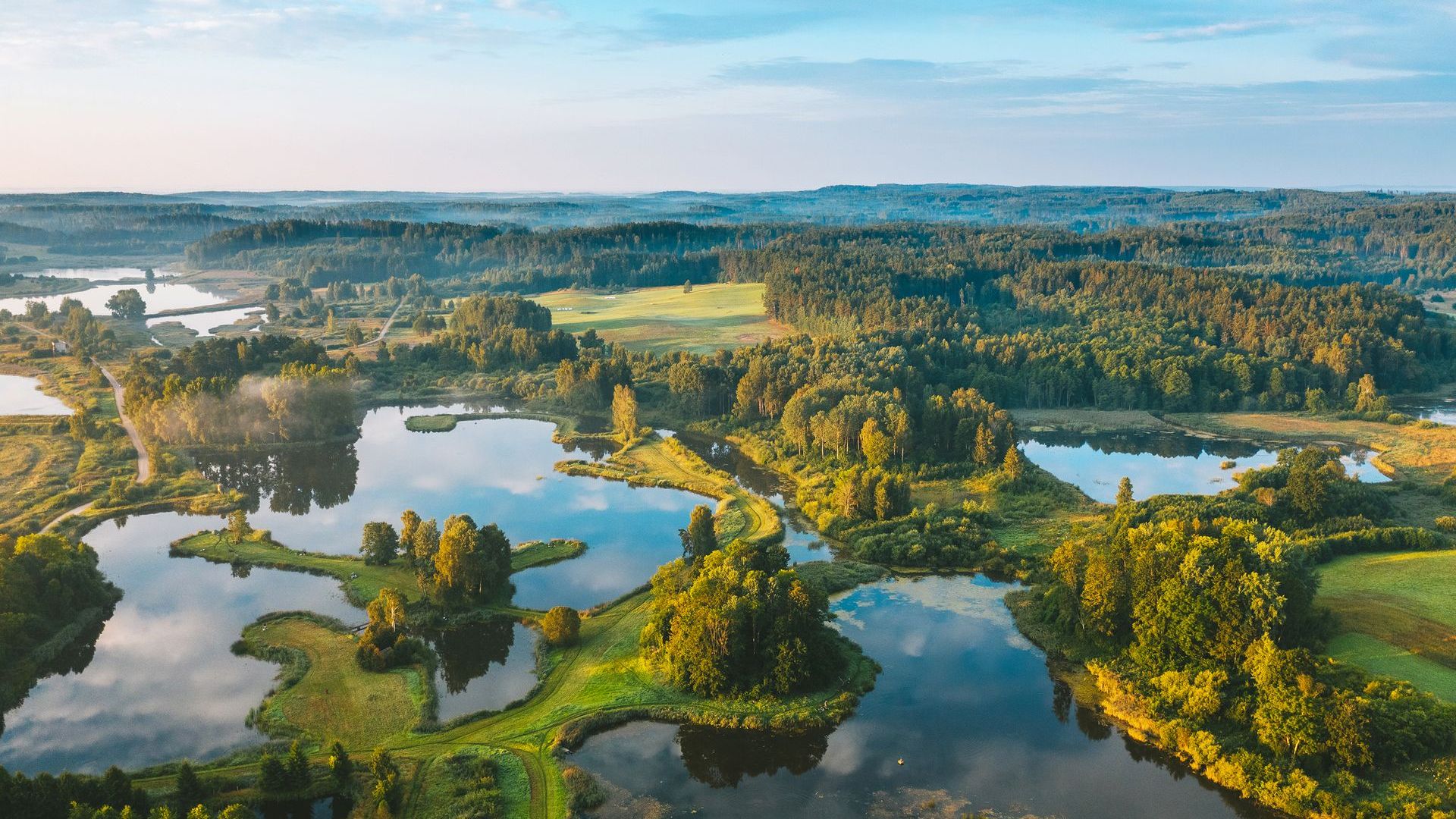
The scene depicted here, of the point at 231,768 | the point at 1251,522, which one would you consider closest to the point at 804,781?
the point at 231,768

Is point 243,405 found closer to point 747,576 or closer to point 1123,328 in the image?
point 747,576

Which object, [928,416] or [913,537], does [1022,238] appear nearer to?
[928,416]

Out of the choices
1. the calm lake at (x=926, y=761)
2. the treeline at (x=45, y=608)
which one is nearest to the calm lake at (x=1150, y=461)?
the calm lake at (x=926, y=761)

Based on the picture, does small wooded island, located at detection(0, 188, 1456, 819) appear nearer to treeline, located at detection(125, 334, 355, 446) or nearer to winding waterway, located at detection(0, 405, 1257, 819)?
winding waterway, located at detection(0, 405, 1257, 819)

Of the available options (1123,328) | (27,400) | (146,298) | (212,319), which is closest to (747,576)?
(27,400)

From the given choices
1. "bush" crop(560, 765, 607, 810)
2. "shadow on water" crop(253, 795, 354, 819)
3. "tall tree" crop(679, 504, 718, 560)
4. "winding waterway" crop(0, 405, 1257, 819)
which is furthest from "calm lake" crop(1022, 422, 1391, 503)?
"shadow on water" crop(253, 795, 354, 819)

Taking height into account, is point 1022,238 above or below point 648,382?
above

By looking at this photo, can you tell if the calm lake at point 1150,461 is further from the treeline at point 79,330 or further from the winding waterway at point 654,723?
the treeline at point 79,330
